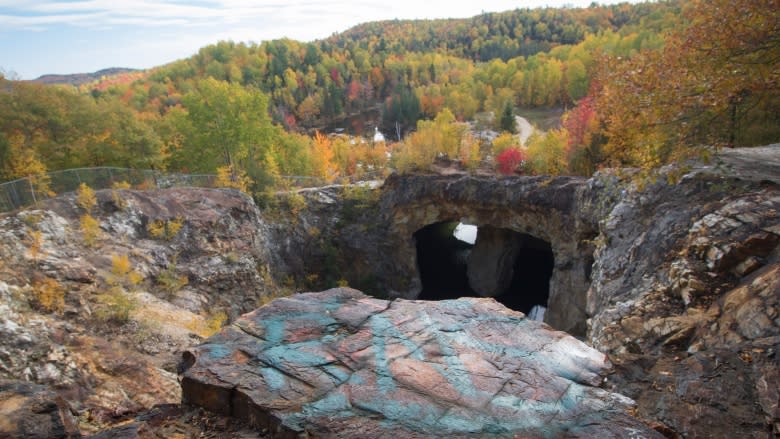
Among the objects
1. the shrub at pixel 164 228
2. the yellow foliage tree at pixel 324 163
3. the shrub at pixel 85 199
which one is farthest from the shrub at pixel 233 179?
the yellow foliage tree at pixel 324 163

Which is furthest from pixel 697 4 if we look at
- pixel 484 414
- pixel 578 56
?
pixel 578 56

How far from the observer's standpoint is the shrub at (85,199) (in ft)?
59.5

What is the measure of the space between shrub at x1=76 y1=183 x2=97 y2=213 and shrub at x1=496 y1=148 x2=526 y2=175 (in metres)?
26.3

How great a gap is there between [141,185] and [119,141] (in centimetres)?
614

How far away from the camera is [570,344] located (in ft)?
27.7

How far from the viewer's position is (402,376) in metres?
7.29

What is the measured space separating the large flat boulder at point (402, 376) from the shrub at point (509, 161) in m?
25.1


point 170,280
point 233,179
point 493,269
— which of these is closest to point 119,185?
point 170,280

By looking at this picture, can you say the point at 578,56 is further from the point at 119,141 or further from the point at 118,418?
the point at 118,418

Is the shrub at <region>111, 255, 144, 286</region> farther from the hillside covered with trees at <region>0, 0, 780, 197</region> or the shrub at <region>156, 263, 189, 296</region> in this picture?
the hillside covered with trees at <region>0, 0, 780, 197</region>

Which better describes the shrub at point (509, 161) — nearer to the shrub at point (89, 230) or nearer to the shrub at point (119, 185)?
the shrub at point (119, 185)

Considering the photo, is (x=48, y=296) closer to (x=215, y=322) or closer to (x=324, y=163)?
(x=215, y=322)

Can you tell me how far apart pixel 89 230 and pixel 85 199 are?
2085 mm

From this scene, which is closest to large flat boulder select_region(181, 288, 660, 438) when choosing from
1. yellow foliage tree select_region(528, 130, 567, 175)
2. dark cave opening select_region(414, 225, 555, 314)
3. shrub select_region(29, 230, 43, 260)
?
shrub select_region(29, 230, 43, 260)
